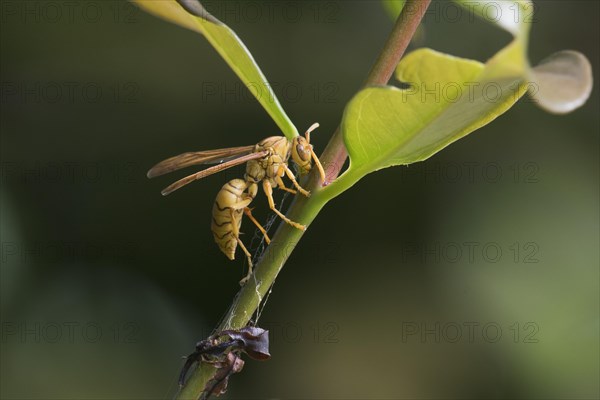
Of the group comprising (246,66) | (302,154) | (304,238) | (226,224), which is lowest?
(304,238)

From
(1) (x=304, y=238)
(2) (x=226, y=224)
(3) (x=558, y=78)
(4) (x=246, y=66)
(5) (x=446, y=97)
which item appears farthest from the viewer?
(1) (x=304, y=238)

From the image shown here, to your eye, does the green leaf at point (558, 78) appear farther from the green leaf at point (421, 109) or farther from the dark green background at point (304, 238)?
the dark green background at point (304, 238)

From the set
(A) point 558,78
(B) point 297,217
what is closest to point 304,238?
(B) point 297,217

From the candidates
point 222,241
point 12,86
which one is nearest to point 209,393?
point 222,241

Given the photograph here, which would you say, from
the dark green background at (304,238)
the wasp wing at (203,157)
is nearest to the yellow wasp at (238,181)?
the wasp wing at (203,157)

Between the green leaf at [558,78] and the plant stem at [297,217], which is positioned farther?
the plant stem at [297,217]

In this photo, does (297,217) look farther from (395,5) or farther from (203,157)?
(203,157)

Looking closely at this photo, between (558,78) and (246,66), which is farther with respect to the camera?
(246,66)

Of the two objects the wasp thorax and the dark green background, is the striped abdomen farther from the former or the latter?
the dark green background
